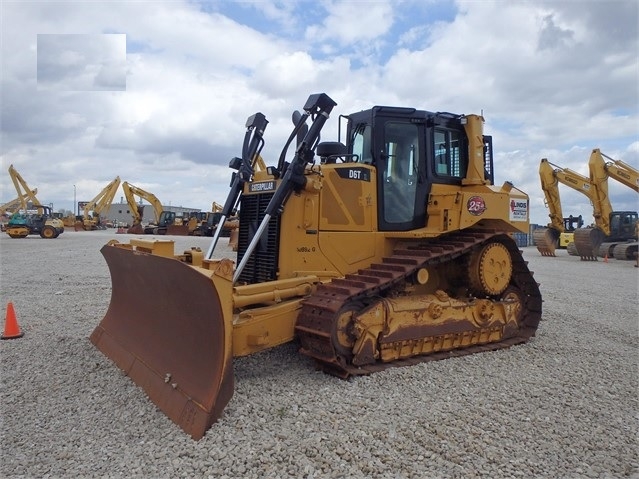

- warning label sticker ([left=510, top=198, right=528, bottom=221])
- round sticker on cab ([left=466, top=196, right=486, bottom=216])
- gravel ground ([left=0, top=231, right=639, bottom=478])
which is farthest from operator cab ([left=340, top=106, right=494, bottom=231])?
gravel ground ([left=0, top=231, right=639, bottom=478])

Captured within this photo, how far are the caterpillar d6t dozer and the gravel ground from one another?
32cm

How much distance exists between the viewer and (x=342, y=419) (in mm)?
4434

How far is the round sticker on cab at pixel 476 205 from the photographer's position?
7.06m

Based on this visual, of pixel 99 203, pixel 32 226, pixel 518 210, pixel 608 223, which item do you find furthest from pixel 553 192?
pixel 99 203

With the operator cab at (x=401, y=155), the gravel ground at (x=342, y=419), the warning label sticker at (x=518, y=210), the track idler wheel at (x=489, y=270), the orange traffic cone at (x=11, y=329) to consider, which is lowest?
the gravel ground at (x=342, y=419)

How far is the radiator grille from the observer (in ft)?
20.8

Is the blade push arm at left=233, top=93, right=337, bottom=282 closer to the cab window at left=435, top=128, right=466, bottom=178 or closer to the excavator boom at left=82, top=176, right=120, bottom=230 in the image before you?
the cab window at left=435, top=128, right=466, bottom=178

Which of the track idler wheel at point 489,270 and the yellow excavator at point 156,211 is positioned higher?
the yellow excavator at point 156,211

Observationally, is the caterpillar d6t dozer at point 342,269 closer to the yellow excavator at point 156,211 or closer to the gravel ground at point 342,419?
the gravel ground at point 342,419

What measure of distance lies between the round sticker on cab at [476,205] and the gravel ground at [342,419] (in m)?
1.86

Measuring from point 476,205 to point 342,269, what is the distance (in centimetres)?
206

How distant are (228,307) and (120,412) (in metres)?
1.32

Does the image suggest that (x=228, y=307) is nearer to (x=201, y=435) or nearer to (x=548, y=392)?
(x=201, y=435)

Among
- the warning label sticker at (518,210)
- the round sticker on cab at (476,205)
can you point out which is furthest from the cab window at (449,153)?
the warning label sticker at (518,210)
